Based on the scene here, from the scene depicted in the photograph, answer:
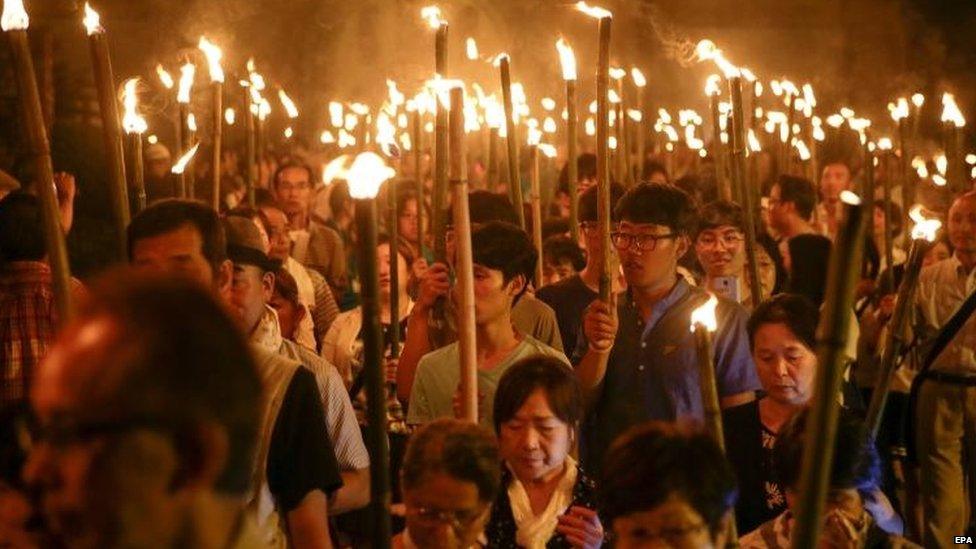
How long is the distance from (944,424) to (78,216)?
22.2 ft

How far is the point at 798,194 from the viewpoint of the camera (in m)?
9.13

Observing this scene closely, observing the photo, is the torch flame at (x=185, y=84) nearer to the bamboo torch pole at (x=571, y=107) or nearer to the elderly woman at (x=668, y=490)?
the bamboo torch pole at (x=571, y=107)

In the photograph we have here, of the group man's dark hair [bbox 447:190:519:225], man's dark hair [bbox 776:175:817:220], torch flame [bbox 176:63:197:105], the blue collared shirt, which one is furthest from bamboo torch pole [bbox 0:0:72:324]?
man's dark hair [bbox 776:175:817:220]

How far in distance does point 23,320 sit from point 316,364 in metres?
1.20

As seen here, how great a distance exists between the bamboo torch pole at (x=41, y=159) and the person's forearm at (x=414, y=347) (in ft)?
8.97

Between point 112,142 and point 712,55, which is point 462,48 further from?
point 112,142

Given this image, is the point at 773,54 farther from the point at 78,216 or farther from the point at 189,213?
the point at 189,213

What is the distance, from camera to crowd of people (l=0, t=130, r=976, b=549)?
1358mm

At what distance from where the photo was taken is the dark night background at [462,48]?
13.1 meters

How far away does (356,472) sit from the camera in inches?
156

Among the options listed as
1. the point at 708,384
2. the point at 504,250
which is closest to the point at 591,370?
the point at 504,250

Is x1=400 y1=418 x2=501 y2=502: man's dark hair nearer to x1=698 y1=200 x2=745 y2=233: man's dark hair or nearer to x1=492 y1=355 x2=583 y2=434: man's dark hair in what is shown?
x1=492 y1=355 x2=583 y2=434: man's dark hair

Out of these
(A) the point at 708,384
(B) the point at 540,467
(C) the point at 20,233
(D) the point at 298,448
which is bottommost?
(B) the point at 540,467

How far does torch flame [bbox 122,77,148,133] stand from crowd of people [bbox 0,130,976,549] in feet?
1.27
